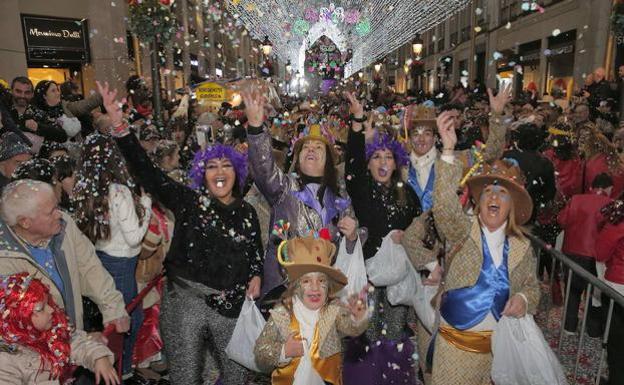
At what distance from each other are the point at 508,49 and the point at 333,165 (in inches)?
966

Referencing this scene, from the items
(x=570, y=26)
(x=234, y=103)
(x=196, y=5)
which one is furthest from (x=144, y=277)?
(x=196, y=5)

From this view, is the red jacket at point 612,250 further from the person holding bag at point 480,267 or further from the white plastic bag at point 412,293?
the white plastic bag at point 412,293

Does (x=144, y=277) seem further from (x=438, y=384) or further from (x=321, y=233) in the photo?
(x=438, y=384)

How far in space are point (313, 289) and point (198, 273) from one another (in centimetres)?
85

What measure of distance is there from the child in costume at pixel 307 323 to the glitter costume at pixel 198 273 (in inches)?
18.1

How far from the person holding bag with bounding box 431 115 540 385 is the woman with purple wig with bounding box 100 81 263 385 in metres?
1.32

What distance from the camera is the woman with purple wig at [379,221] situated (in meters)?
3.73

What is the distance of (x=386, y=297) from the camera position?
3975 millimetres

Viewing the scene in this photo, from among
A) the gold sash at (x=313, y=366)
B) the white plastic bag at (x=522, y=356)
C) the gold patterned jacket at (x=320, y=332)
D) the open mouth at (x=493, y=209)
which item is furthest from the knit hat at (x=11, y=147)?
the white plastic bag at (x=522, y=356)

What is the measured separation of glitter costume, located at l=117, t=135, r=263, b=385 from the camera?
10.4 ft

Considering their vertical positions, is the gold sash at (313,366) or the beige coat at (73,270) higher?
the beige coat at (73,270)

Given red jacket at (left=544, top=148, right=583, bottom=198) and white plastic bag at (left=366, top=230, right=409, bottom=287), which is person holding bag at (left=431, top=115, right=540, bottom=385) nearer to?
white plastic bag at (left=366, top=230, right=409, bottom=287)

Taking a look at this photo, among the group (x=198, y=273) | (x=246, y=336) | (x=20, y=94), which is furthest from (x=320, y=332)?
(x=20, y=94)

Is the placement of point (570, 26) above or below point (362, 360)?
Answer: above
